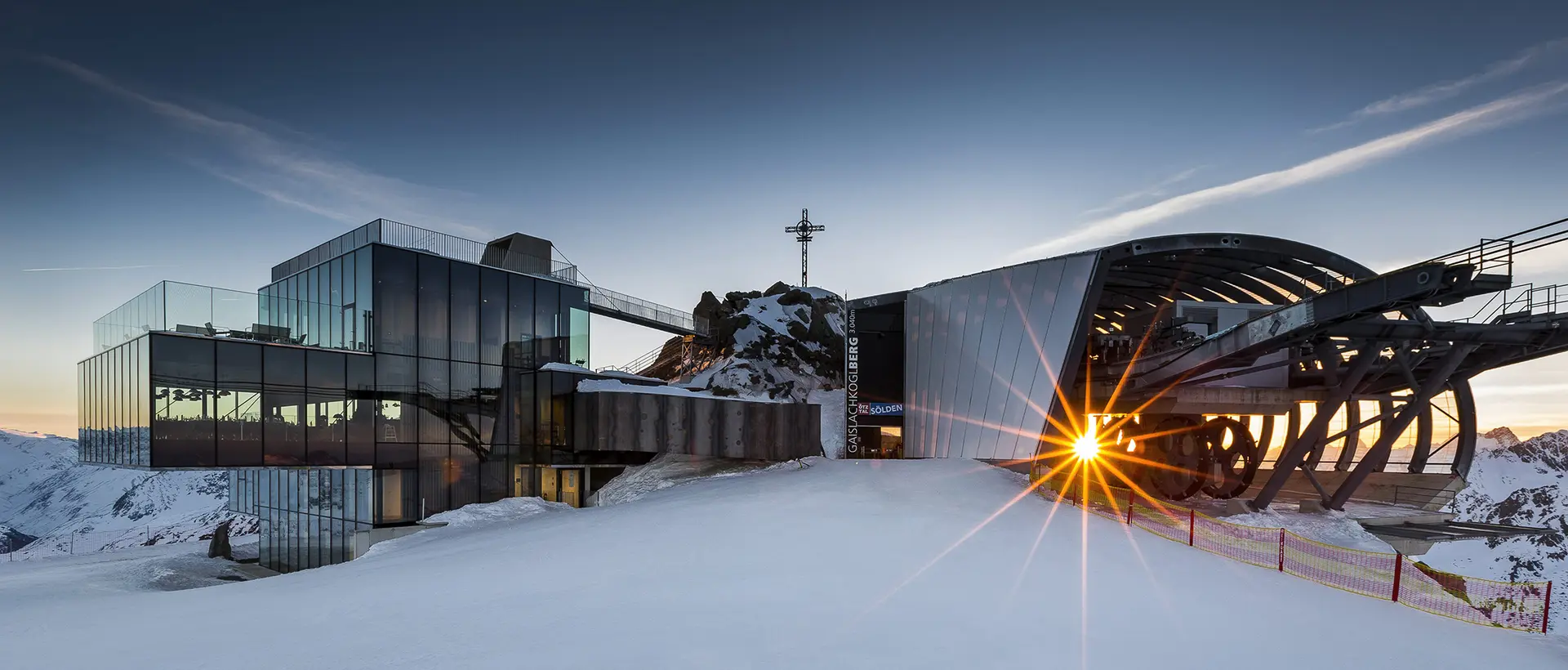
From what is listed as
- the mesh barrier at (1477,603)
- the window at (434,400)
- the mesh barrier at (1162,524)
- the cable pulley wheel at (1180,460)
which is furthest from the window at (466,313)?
the cable pulley wheel at (1180,460)

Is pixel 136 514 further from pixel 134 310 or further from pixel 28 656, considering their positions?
pixel 28 656

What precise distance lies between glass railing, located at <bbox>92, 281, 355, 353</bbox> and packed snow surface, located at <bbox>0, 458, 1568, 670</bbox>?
10222mm

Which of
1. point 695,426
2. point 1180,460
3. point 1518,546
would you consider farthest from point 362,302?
point 1518,546

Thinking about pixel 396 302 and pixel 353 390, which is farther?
pixel 396 302

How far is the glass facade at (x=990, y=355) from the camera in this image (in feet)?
92.4

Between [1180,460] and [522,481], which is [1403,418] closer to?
[1180,460]

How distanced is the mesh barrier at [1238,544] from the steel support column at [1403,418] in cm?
1094

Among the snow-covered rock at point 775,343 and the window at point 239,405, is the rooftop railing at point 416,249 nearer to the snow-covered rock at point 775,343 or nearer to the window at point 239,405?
the window at point 239,405

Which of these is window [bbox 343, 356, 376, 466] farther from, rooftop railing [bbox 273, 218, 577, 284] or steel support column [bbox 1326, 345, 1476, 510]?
steel support column [bbox 1326, 345, 1476, 510]

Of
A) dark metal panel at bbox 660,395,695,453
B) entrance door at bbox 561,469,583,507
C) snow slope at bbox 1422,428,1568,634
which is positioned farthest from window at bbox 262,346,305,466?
snow slope at bbox 1422,428,1568,634

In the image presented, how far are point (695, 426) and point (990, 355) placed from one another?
12.7 meters

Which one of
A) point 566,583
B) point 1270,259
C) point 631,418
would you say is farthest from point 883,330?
point 566,583

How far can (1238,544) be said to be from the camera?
19.7m

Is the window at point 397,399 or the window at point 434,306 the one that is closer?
the window at point 397,399
